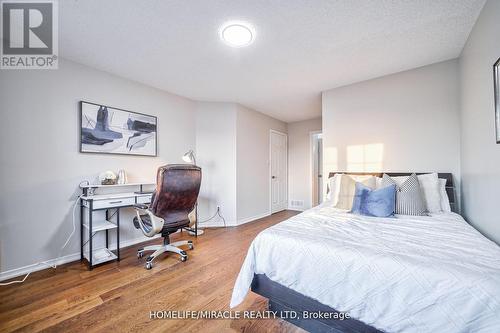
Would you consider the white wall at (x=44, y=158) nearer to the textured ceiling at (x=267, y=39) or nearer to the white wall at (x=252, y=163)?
the textured ceiling at (x=267, y=39)

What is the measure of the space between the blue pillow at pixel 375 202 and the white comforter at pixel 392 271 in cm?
32

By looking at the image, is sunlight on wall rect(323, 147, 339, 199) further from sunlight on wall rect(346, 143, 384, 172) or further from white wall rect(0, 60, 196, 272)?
white wall rect(0, 60, 196, 272)

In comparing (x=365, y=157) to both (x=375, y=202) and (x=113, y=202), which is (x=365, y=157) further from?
(x=113, y=202)

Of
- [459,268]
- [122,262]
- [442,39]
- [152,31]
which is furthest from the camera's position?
[122,262]

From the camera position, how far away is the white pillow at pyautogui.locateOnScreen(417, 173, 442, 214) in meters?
2.17

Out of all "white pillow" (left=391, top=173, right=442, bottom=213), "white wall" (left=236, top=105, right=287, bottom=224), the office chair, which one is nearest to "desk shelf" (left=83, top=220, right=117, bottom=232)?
the office chair

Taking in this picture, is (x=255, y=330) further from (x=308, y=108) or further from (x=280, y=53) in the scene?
(x=308, y=108)

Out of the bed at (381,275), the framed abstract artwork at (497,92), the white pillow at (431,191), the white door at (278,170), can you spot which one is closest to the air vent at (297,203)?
the white door at (278,170)

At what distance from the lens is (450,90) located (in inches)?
95.2

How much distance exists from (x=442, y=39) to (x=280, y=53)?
5.44 feet

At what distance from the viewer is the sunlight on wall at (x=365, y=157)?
2820mm

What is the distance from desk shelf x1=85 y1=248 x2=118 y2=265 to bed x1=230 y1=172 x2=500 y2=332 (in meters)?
1.85

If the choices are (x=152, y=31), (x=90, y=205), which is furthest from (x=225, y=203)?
(x=152, y=31)

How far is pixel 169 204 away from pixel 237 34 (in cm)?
194
